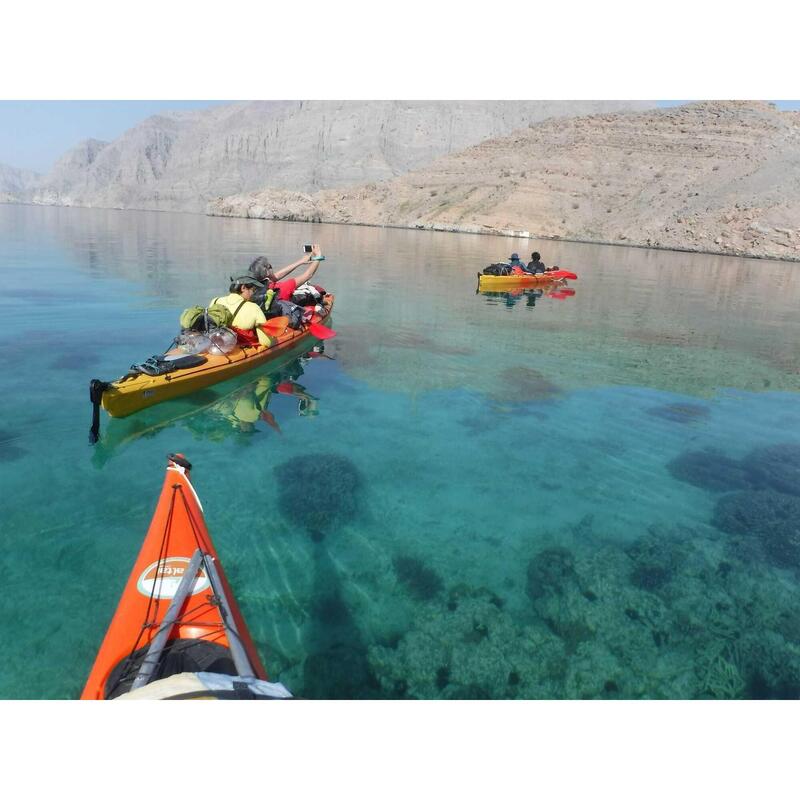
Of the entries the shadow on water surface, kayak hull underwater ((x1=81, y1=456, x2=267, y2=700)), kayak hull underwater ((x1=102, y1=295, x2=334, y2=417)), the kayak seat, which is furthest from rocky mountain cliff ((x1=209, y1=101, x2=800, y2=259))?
the kayak seat

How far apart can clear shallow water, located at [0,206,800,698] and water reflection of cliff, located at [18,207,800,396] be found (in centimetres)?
18

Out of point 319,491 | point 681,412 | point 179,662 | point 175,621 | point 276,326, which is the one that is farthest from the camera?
point 276,326

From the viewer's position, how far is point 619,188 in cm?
7788

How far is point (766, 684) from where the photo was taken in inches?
195

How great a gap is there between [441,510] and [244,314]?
616 cm

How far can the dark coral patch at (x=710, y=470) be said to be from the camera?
27.3 feet

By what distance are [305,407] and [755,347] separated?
1523cm

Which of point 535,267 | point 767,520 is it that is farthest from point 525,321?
point 767,520

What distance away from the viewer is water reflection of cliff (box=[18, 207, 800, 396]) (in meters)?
13.5

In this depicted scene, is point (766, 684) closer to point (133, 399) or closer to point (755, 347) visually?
point (133, 399)

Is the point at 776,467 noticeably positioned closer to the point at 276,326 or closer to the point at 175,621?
the point at 175,621

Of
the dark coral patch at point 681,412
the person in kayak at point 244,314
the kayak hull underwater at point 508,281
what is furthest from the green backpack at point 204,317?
the kayak hull underwater at point 508,281

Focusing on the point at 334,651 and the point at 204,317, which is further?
the point at 204,317

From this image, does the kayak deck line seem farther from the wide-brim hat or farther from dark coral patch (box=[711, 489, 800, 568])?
dark coral patch (box=[711, 489, 800, 568])
